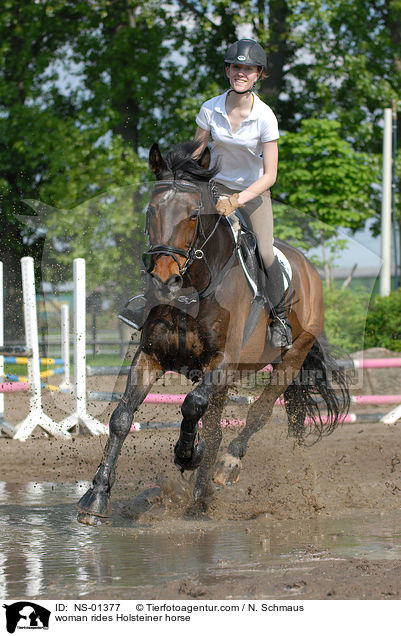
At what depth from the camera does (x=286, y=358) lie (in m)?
6.72

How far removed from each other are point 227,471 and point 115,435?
3.58 feet

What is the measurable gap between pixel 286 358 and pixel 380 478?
118cm

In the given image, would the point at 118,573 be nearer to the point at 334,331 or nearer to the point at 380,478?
the point at 380,478

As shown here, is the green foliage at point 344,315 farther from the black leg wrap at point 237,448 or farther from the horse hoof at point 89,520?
the horse hoof at point 89,520

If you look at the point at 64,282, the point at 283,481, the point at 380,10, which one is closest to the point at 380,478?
the point at 283,481

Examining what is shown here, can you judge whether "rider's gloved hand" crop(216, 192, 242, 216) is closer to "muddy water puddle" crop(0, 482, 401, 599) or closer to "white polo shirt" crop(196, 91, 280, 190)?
"white polo shirt" crop(196, 91, 280, 190)

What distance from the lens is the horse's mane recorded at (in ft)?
15.5

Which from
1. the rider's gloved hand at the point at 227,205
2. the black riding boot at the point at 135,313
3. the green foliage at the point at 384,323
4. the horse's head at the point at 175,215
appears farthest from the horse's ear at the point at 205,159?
the green foliage at the point at 384,323

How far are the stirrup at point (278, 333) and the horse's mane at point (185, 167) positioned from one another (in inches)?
59.9

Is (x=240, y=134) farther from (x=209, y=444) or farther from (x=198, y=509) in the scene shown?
(x=198, y=509)

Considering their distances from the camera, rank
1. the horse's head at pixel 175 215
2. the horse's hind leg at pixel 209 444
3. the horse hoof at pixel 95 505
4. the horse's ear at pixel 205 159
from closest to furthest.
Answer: the horse's head at pixel 175 215
the horse hoof at pixel 95 505
the horse's ear at pixel 205 159
the horse's hind leg at pixel 209 444

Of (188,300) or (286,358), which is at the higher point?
(188,300)
